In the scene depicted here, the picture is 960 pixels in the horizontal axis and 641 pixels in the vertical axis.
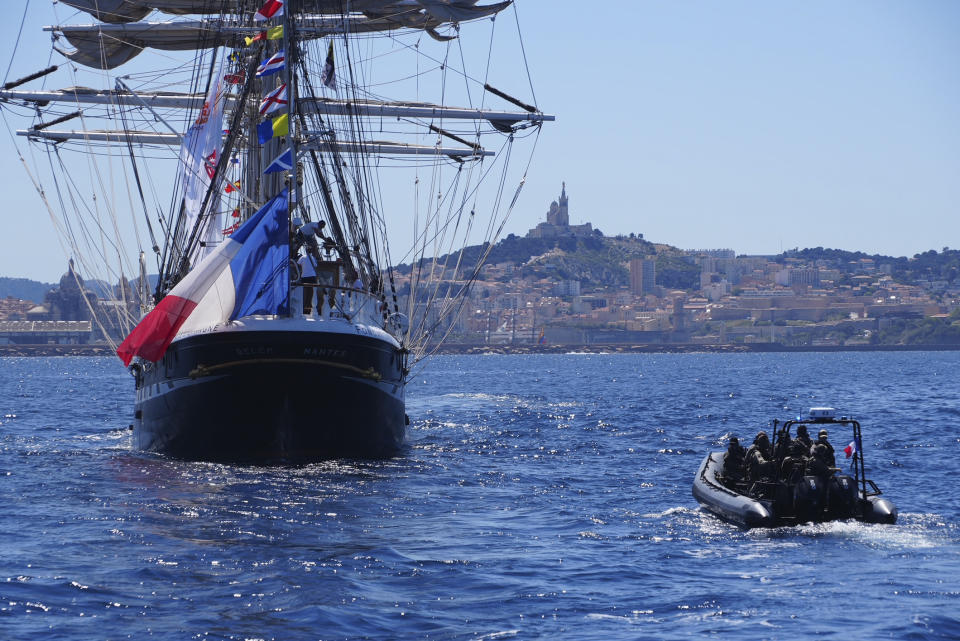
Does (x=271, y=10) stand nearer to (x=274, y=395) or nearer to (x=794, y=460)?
(x=274, y=395)

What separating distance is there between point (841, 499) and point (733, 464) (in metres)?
3.46

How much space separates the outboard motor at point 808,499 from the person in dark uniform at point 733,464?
306 centimetres

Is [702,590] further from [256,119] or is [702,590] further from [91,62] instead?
[91,62]

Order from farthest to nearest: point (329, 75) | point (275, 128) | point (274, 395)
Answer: point (329, 75), point (275, 128), point (274, 395)

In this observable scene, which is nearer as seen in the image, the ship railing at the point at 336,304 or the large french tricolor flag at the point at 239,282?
the large french tricolor flag at the point at 239,282

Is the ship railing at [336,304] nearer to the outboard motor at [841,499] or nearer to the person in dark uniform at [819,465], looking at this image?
the person in dark uniform at [819,465]

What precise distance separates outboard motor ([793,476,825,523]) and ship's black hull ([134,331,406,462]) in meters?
12.9

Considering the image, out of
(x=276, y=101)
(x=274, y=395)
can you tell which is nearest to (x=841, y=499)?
(x=274, y=395)

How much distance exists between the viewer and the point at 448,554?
21.4 metres

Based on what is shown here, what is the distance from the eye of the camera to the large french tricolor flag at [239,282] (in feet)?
105

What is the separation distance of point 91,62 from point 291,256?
22138 millimetres

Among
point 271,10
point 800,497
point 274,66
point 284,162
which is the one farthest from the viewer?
point 271,10

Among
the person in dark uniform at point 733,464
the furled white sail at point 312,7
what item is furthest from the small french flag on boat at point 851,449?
the furled white sail at point 312,7

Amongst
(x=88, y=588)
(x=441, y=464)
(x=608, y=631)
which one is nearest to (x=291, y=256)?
(x=441, y=464)
